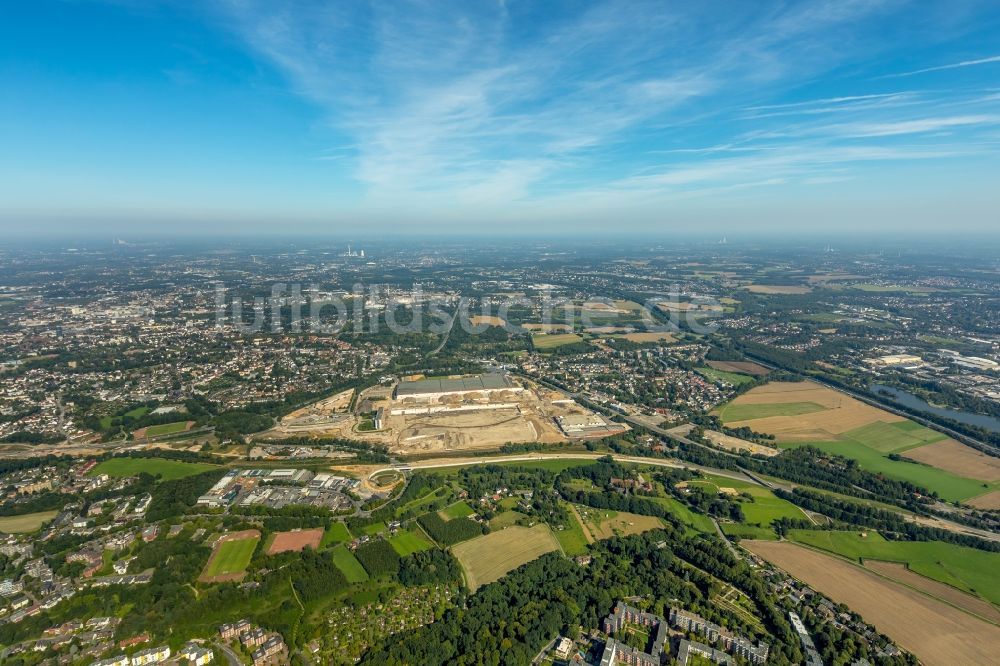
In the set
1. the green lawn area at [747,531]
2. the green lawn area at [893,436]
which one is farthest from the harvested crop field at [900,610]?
the green lawn area at [893,436]

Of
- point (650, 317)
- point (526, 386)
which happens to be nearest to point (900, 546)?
point (526, 386)

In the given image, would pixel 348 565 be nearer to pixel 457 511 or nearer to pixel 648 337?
pixel 457 511

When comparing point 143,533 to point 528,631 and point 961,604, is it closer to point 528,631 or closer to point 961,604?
point 528,631

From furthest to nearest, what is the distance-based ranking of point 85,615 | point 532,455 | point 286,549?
point 532,455 → point 286,549 → point 85,615

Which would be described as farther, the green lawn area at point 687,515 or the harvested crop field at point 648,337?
the harvested crop field at point 648,337

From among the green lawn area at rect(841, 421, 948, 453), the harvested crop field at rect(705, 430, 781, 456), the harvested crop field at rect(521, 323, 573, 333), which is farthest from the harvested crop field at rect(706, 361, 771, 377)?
the harvested crop field at rect(521, 323, 573, 333)

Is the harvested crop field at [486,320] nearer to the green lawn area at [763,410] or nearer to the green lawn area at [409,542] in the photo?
the green lawn area at [763,410]
